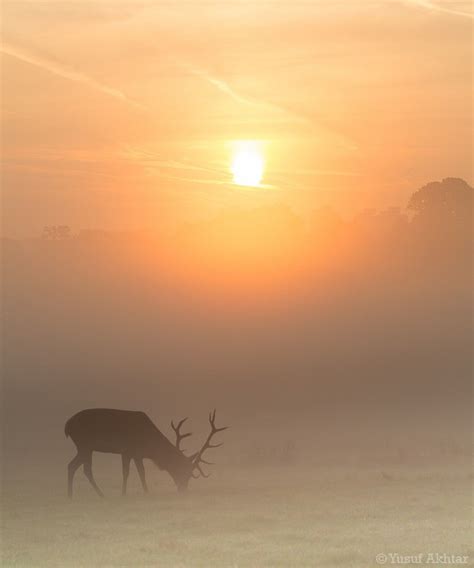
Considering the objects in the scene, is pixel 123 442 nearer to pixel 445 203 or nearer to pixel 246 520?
pixel 246 520

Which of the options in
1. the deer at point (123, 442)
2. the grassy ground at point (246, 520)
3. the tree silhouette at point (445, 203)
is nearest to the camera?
the grassy ground at point (246, 520)

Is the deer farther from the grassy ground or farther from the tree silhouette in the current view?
the tree silhouette

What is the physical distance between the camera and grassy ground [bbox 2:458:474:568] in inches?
722

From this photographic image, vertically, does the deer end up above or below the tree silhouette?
below

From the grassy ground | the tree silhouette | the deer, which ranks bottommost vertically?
the grassy ground

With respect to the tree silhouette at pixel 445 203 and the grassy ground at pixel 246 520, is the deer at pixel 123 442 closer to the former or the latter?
the grassy ground at pixel 246 520

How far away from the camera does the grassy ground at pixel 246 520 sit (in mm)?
18328

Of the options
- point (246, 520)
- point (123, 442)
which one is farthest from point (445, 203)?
point (246, 520)

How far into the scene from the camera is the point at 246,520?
22.1 m

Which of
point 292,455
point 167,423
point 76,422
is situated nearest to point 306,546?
point 76,422

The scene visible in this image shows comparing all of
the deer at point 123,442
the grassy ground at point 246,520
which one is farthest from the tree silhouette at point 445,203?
the deer at point 123,442

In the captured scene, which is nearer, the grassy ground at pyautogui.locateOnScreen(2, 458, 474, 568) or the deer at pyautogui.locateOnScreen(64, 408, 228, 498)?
the grassy ground at pyautogui.locateOnScreen(2, 458, 474, 568)

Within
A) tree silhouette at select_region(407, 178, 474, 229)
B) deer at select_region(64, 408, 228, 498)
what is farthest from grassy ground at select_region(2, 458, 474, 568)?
tree silhouette at select_region(407, 178, 474, 229)

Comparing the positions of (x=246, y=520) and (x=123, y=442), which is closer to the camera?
(x=246, y=520)
